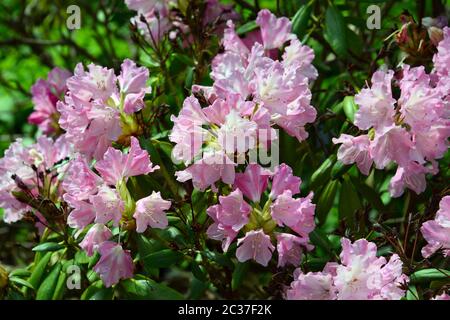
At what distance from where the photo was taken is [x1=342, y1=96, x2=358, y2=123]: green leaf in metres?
2.20

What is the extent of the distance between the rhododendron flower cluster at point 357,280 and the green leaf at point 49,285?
0.73 m

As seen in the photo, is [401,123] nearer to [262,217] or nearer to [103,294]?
[262,217]

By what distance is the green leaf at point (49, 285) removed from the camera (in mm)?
2318

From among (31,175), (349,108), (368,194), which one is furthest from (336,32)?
(31,175)

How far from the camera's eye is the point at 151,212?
1.95 metres

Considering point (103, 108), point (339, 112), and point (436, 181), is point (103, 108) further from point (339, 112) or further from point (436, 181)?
point (436, 181)

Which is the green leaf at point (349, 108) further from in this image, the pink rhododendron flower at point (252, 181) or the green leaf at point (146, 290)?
the green leaf at point (146, 290)

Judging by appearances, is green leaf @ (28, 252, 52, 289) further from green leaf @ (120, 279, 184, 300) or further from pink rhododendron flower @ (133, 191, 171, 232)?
pink rhododendron flower @ (133, 191, 171, 232)

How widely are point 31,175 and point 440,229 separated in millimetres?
1101

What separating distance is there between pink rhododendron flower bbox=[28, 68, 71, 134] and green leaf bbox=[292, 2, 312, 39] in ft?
2.62

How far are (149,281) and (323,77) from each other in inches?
40.0

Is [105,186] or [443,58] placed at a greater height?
[443,58]

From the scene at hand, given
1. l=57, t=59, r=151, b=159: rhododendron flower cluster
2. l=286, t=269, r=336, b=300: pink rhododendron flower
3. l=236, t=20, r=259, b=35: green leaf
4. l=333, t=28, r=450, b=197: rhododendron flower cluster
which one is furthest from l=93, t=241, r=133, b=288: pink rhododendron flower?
l=236, t=20, r=259, b=35: green leaf

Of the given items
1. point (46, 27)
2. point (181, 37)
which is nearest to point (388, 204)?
point (181, 37)
